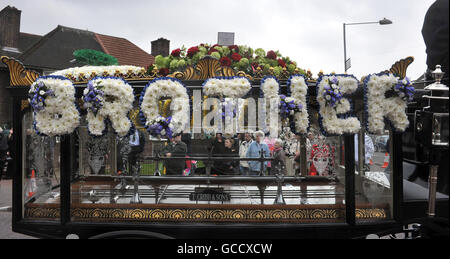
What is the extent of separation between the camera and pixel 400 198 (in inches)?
112

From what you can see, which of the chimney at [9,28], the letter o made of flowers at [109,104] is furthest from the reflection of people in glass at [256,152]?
the chimney at [9,28]

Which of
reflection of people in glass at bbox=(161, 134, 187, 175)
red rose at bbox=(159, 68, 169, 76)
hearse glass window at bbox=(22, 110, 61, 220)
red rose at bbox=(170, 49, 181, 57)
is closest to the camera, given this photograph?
Answer: red rose at bbox=(159, 68, 169, 76)

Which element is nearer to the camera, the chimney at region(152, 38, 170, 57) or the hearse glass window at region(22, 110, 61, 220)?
the hearse glass window at region(22, 110, 61, 220)

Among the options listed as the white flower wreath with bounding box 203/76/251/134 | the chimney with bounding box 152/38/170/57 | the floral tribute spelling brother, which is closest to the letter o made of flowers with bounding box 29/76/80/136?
the floral tribute spelling brother

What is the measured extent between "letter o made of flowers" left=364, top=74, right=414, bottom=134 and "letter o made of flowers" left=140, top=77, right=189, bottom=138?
1.56m

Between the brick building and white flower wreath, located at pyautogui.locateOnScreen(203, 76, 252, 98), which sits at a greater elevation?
the brick building

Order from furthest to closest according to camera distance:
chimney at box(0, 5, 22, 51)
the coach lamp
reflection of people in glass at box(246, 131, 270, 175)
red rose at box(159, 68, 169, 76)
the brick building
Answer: chimney at box(0, 5, 22, 51) < the brick building < reflection of people in glass at box(246, 131, 270, 175) < red rose at box(159, 68, 169, 76) < the coach lamp

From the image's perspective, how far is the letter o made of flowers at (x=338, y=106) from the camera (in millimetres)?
2713

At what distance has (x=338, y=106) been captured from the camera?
8.98 ft

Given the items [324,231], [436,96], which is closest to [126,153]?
[324,231]

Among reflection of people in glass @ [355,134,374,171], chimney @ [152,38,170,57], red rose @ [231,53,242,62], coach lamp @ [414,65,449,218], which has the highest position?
chimney @ [152,38,170,57]

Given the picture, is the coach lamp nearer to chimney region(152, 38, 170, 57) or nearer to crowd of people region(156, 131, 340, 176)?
crowd of people region(156, 131, 340, 176)

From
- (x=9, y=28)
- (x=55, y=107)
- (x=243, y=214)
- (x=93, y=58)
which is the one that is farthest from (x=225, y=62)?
(x=9, y=28)

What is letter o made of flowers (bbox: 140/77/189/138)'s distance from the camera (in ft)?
8.93
